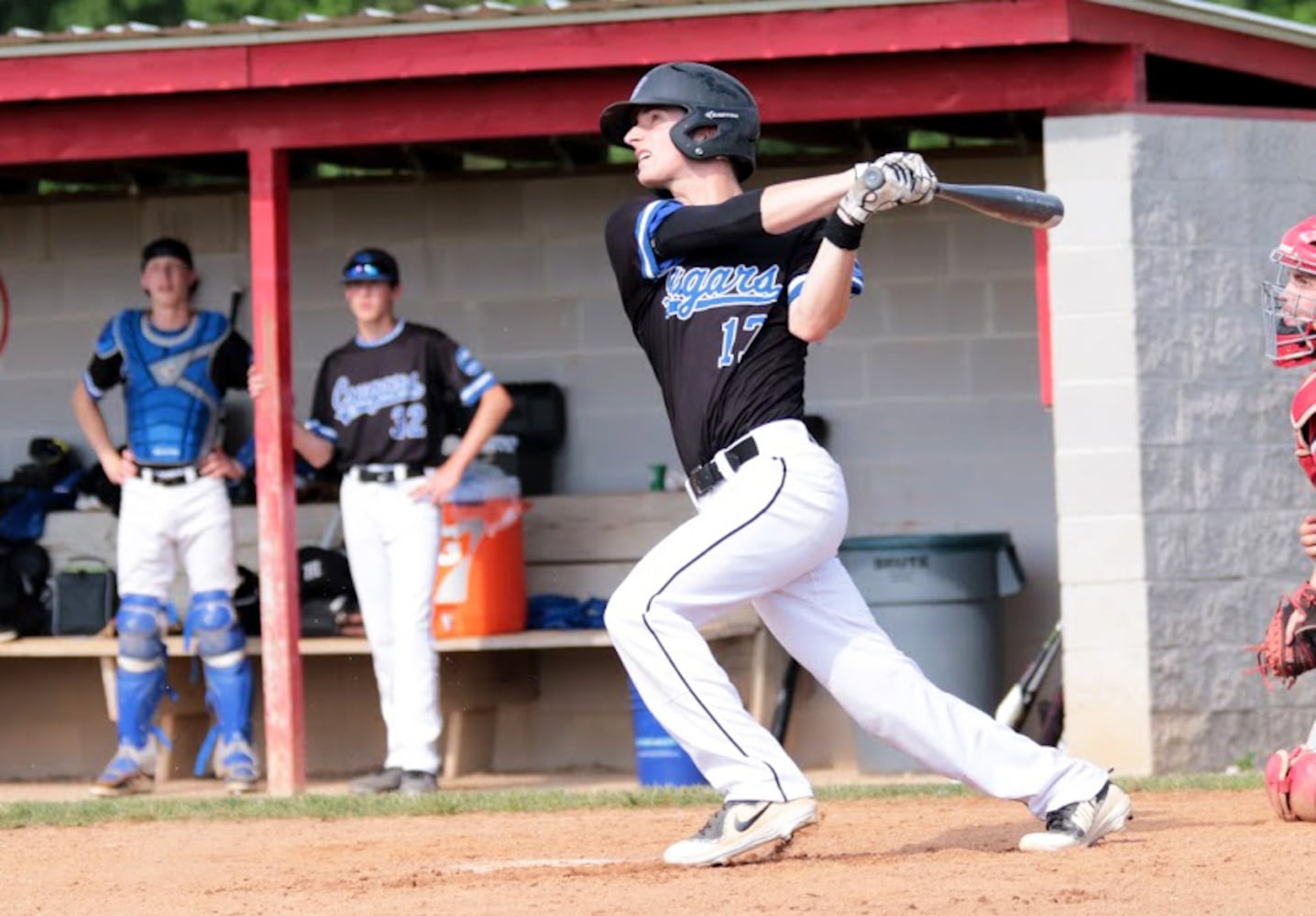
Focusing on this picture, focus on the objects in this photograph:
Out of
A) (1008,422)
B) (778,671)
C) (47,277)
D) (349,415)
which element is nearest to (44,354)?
(47,277)

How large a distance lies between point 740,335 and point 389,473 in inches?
154

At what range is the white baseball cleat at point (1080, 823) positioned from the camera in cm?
596

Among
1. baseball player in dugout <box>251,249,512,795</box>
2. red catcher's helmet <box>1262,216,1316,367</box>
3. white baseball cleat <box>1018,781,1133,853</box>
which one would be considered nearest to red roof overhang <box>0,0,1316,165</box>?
baseball player in dugout <box>251,249,512,795</box>

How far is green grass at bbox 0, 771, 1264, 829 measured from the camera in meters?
8.26

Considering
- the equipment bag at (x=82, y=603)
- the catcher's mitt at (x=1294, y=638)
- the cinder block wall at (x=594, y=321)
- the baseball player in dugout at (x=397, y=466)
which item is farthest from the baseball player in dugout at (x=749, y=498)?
the equipment bag at (x=82, y=603)

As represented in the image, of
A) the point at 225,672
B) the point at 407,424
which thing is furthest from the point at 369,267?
the point at 225,672

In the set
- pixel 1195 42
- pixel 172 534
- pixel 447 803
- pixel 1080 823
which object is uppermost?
pixel 1195 42

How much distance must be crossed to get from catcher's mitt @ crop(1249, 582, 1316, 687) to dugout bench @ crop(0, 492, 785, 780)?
3663 mm

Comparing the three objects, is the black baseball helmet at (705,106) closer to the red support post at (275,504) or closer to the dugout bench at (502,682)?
the red support post at (275,504)

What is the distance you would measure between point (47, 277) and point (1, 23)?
16.0m

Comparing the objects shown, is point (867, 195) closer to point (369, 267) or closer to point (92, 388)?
point (369, 267)

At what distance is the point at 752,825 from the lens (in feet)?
18.8

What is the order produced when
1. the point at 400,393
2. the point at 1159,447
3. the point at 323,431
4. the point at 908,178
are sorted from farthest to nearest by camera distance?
the point at 323,431, the point at 400,393, the point at 1159,447, the point at 908,178

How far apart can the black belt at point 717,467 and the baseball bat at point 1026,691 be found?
373 cm
